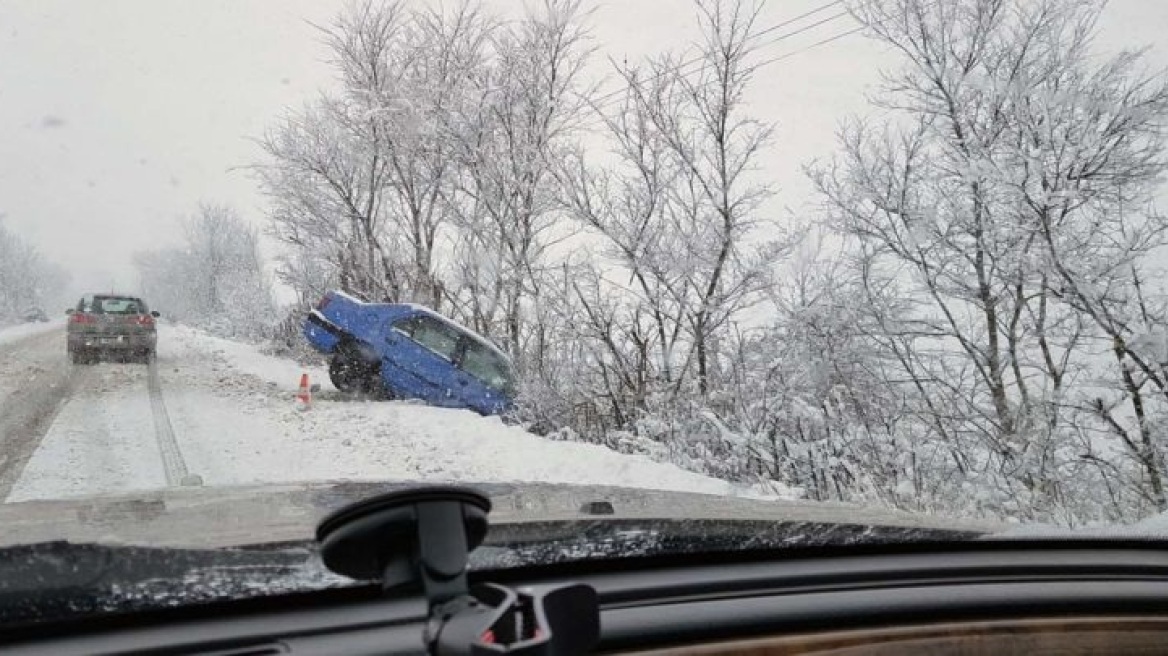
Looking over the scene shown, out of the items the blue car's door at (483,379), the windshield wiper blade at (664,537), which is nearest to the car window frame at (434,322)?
the blue car's door at (483,379)

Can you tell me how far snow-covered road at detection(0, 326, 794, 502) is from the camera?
21.0 ft

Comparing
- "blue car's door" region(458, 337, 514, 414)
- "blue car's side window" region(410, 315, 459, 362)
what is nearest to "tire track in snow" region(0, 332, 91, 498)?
"blue car's side window" region(410, 315, 459, 362)

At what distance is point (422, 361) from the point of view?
11.8 m

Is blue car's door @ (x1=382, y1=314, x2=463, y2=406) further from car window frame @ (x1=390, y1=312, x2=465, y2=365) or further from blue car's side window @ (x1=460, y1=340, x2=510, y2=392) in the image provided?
blue car's side window @ (x1=460, y1=340, x2=510, y2=392)

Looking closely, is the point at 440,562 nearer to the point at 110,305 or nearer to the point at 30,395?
the point at 30,395

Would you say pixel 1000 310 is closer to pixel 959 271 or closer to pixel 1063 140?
pixel 959 271

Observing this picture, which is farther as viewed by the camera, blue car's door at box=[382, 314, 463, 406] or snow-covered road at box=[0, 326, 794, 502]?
blue car's door at box=[382, 314, 463, 406]

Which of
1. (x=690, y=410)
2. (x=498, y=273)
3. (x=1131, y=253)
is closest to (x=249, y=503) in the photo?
(x=690, y=410)

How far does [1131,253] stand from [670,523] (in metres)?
10.1

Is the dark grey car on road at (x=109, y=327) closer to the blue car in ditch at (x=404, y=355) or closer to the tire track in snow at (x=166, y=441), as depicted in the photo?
the tire track in snow at (x=166, y=441)

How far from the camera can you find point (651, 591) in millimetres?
1567

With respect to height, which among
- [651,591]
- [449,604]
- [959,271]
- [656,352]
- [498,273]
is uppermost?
[498,273]

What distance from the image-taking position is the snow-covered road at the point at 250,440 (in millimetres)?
6406

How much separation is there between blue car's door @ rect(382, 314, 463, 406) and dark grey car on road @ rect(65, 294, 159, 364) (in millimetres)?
3057
